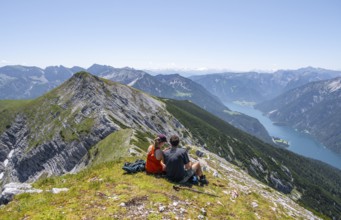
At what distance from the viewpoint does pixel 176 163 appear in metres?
23.0

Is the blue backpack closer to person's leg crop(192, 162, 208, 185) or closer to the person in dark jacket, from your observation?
the person in dark jacket

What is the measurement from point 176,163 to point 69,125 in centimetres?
11137

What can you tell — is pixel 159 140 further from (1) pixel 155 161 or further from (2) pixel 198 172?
(2) pixel 198 172

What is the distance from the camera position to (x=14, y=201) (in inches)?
782

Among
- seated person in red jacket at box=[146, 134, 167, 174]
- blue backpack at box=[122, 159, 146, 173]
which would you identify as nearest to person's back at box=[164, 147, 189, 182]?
seated person in red jacket at box=[146, 134, 167, 174]

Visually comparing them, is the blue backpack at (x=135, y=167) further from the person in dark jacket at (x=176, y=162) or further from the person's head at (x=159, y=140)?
the person's head at (x=159, y=140)

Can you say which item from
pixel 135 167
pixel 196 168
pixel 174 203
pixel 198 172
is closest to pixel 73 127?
pixel 135 167

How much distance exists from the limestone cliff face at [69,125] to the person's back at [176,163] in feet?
243

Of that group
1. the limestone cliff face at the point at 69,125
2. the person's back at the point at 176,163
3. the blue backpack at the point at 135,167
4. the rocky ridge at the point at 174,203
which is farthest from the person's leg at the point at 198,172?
the limestone cliff face at the point at 69,125

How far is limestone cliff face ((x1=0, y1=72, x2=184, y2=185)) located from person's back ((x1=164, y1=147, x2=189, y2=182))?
74175 mm

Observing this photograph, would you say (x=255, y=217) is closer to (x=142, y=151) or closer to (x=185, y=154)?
(x=185, y=154)

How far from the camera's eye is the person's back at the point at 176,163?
22.9 meters

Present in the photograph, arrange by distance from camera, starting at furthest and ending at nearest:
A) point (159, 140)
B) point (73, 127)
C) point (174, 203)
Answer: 1. point (73, 127)
2. point (159, 140)
3. point (174, 203)


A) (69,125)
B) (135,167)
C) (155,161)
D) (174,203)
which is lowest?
(69,125)
